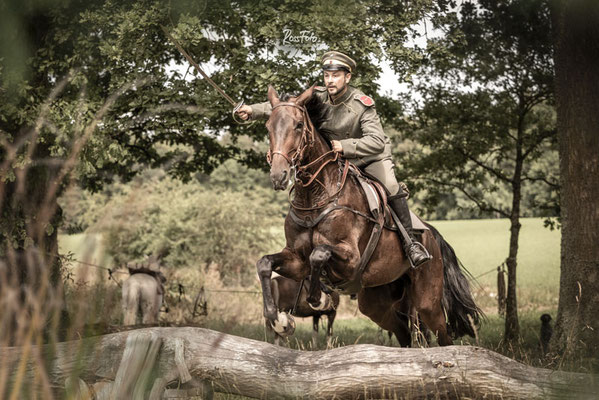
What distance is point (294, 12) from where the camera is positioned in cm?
977

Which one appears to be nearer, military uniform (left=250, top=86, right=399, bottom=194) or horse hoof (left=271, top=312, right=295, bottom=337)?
horse hoof (left=271, top=312, right=295, bottom=337)

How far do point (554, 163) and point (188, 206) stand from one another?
34028 mm

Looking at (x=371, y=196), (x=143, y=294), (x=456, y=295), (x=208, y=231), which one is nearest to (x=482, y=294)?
(x=208, y=231)

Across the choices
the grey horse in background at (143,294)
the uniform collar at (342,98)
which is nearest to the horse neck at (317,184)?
the uniform collar at (342,98)

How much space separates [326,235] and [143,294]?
693 cm

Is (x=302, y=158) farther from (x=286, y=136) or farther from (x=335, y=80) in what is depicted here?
(x=335, y=80)

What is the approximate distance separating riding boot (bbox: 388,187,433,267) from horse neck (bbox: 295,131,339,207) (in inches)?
39.8

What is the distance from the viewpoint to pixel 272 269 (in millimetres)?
5562

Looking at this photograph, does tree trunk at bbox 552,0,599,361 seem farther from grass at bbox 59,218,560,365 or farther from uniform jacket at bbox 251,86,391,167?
uniform jacket at bbox 251,86,391,167

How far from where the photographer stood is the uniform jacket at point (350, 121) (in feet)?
19.9

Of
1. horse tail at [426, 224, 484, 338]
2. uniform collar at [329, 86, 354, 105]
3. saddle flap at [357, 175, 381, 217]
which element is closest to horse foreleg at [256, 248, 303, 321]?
saddle flap at [357, 175, 381, 217]

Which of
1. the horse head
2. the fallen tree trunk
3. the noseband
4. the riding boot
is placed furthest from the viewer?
the riding boot

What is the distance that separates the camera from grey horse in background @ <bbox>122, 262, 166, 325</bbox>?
453 inches

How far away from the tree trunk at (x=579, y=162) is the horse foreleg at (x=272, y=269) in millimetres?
5491
